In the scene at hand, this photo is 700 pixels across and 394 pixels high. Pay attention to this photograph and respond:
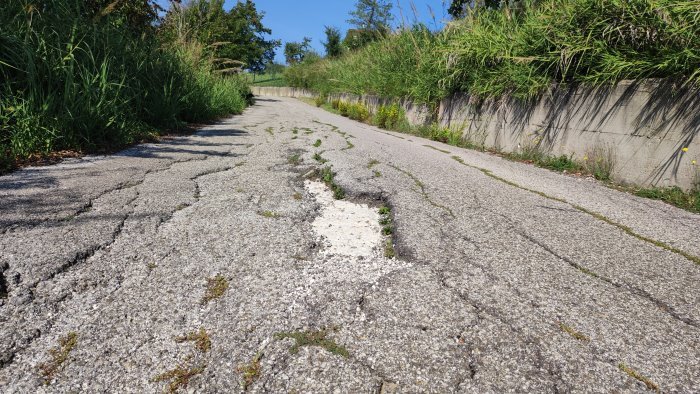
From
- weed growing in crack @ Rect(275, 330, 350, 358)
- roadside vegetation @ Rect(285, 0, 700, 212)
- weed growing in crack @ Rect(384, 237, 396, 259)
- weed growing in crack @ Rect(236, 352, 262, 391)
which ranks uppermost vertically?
roadside vegetation @ Rect(285, 0, 700, 212)

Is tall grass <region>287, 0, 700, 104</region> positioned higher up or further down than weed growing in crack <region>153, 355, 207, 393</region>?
higher up

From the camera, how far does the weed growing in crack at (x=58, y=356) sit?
3.26 feet

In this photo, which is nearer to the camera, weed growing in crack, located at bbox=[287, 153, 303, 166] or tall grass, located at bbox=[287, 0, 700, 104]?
tall grass, located at bbox=[287, 0, 700, 104]

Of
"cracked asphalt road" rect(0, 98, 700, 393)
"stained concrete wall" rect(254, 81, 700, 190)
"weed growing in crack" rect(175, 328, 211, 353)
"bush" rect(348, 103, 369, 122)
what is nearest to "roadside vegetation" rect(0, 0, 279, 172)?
"cracked asphalt road" rect(0, 98, 700, 393)

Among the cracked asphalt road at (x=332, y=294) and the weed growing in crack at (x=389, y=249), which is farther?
the weed growing in crack at (x=389, y=249)

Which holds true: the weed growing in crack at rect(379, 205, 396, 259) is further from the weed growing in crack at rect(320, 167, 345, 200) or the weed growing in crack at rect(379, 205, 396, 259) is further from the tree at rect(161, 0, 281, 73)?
the tree at rect(161, 0, 281, 73)

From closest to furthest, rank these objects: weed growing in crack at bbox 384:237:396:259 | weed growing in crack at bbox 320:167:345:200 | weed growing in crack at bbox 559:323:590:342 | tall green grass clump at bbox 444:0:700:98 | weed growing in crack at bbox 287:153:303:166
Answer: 1. weed growing in crack at bbox 559:323:590:342
2. weed growing in crack at bbox 384:237:396:259
3. weed growing in crack at bbox 320:167:345:200
4. tall green grass clump at bbox 444:0:700:98
5. weed growing in crack at bbox 287:153:303:166

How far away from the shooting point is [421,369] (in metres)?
1.07

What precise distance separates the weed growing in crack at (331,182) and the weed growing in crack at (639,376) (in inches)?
72.9

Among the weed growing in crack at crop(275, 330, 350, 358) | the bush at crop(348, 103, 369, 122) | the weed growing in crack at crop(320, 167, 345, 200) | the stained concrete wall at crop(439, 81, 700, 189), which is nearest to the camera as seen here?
the weed growing in crack at crop(275, 330, 350, 358)

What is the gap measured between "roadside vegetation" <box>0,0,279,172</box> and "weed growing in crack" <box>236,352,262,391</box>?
9.65ft

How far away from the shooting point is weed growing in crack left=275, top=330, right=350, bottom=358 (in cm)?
112

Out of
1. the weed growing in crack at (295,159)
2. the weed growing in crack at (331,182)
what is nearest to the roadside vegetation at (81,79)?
the weed growing in crack at (295,159)

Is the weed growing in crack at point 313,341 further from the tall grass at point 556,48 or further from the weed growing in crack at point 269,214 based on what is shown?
the tall grass at point 556,48
